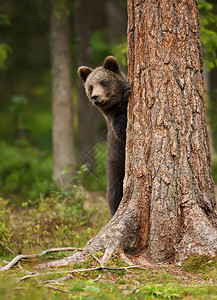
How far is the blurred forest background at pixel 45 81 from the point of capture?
959 cm

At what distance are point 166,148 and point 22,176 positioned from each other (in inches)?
289

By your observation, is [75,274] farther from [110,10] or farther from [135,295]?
[110,10]

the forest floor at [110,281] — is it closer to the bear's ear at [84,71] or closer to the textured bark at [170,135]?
the textured bark at [170,135]

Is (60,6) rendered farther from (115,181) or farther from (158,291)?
(158,291)

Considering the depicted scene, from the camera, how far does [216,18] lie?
26.5 ft

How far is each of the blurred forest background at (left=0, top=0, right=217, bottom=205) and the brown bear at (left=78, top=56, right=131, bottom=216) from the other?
89 centimetres

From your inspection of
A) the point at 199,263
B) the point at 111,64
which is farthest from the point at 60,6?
the point at 199,263

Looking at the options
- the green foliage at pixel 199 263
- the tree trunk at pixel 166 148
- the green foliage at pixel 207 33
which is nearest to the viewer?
the green foliage at pixel 199 263

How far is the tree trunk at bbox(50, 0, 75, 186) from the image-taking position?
34.8 feet

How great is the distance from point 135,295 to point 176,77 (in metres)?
2.36

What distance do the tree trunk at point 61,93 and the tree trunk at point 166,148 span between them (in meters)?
6.18

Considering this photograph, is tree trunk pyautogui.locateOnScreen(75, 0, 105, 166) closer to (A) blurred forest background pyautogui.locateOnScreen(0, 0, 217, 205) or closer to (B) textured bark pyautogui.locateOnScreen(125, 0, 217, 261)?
(A) blurred forest background pyautogui.locateOnScreen(0, 0, 217, 205)

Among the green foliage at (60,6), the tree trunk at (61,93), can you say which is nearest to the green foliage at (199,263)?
the tree trunk at (61,93)

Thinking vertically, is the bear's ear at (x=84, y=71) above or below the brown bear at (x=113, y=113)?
above
